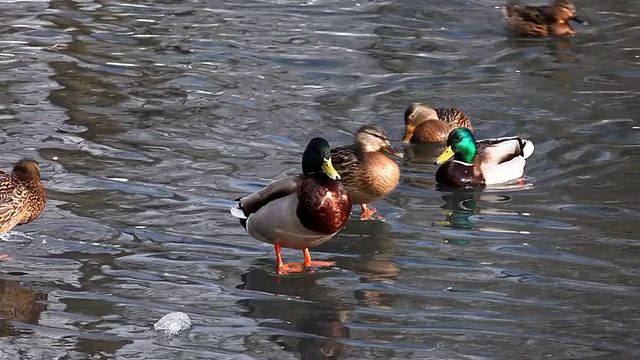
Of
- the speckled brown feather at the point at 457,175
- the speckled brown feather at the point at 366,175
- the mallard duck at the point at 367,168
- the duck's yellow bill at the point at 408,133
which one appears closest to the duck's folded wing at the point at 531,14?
the duck's yellow bill at the point at 408,133

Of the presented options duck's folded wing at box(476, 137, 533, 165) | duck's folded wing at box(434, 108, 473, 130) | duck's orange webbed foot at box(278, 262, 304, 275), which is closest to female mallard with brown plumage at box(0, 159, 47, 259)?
duck's orange webbed foot at box(278, 262, 304, 275)

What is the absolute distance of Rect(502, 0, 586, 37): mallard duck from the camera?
15109 millimetres

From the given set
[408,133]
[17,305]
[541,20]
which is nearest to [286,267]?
[17,305]

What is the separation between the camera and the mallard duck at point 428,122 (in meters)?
11.5

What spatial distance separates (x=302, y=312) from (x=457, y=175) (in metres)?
3.38

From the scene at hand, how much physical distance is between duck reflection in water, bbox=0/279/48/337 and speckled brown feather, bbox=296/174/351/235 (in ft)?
5.14

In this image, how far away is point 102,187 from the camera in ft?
30.2

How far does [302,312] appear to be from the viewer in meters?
6.82

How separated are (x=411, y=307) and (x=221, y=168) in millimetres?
3384

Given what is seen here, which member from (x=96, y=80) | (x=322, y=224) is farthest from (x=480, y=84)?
(x=322, y=224)

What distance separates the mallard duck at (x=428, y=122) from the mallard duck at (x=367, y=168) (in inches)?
91.0

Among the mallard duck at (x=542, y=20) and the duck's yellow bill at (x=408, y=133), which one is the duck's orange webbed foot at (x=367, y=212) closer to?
the duck's yellow bill at (x=408, y=133)

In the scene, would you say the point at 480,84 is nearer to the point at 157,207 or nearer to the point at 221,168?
the point at 221,168

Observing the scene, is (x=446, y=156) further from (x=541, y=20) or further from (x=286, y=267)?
(x=541, y=20)
